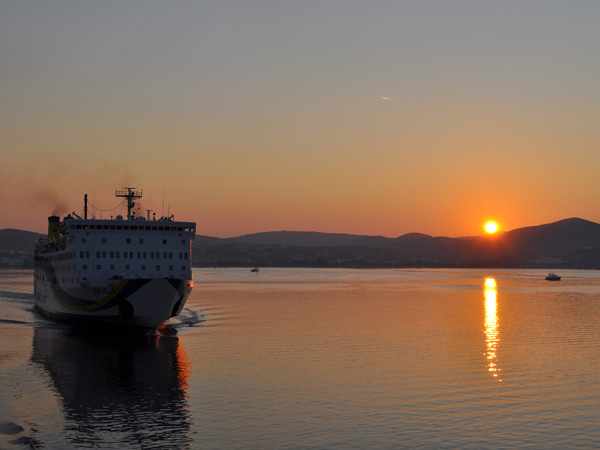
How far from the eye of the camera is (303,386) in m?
40.4

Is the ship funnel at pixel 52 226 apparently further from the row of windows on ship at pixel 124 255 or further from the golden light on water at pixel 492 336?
the golden light on water at pixel 492 336

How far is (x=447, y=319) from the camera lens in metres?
84.4

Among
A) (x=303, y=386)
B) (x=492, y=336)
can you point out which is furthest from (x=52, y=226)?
(x=303, y=386)

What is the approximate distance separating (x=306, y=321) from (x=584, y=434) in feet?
166

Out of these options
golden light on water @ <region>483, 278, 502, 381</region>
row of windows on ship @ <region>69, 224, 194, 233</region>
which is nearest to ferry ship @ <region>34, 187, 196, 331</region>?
row of windows on ship @ <region>69, 224, 194, 233</region>

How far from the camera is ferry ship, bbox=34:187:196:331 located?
61.8 metres

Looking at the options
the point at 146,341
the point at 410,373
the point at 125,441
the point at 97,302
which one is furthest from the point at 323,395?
the point at 97,302

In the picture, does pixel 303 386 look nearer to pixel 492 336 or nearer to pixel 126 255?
pixel 126 255

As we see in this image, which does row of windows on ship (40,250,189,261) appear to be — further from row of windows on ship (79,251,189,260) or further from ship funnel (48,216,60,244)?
ship funnel (48,216,60,244)

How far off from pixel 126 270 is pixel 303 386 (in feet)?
100

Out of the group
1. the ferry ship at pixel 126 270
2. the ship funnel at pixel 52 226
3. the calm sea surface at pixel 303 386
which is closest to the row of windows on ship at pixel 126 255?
the ferry ship at pixel 126 270

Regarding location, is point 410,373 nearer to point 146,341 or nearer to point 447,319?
point 146,341

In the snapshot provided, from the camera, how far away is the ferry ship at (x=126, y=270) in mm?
61812

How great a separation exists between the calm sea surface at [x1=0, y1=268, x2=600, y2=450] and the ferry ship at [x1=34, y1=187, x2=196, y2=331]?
2.34 m
